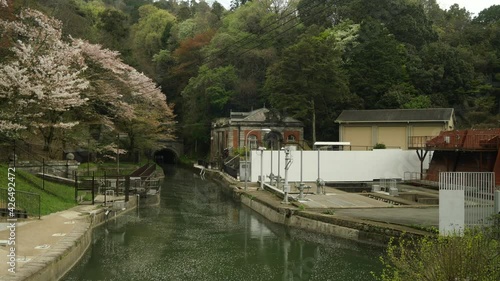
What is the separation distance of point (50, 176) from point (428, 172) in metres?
24.4

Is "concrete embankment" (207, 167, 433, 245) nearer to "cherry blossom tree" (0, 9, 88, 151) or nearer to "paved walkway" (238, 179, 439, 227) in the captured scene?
"paved walkway" (238, 179, 439, 227)

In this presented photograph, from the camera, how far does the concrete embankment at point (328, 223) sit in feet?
57.0

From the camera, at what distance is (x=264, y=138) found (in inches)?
1992

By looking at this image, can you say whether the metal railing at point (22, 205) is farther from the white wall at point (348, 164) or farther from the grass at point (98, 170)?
the white wall at point (348, 164)

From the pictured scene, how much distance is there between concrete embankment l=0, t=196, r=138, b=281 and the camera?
10992 millimetres

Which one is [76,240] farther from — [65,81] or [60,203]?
[65,81]

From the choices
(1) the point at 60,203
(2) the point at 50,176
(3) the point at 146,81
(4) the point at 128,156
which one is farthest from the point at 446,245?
(4) the point at 128,156

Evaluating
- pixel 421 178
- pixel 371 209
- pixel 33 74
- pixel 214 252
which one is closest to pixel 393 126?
pixel 421 178

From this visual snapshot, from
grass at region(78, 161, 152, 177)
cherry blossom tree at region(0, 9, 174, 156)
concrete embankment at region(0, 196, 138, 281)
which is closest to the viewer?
concrete embankment at region(0, 196, 138, 281)

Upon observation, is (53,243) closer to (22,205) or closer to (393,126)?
(22,205)

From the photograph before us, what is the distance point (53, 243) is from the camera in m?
13.7

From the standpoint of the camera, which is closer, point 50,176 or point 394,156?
point 50,176

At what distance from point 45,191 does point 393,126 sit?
98.8 ft

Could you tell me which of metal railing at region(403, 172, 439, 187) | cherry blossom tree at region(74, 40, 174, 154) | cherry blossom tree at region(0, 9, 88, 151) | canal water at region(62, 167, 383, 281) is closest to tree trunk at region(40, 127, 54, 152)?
cherry blossom tree at region(74, 40, 174, 154)
